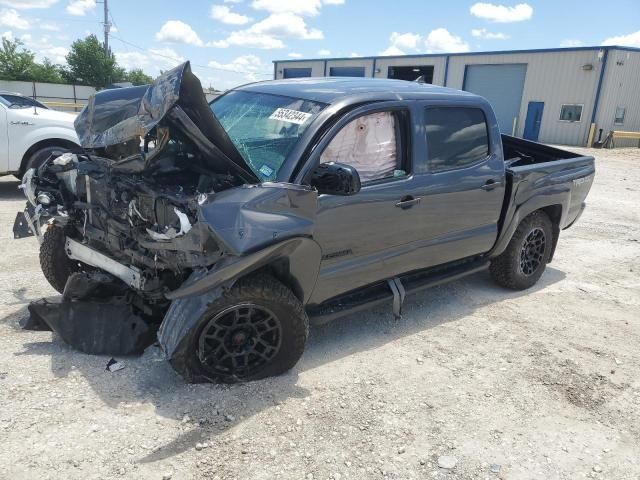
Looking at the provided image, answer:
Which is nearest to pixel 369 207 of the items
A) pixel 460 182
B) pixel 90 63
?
pixel 460 182

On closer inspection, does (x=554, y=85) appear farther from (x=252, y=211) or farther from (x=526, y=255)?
(x=252, y=211)

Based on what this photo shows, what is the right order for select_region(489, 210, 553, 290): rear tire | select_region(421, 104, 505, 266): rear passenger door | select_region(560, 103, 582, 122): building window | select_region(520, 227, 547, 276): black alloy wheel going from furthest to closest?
select_region(560, 103, 582, 122): building window < select_region(520, 227, 547, 276): black alloy wheel < select_region(489, 210, 553, 290): rear tire < select_region(421, 104, 505, 266): rear passenger door

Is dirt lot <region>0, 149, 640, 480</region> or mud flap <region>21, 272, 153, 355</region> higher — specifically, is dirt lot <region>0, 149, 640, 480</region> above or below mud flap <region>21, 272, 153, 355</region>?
below

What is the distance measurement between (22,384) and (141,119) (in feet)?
5.74

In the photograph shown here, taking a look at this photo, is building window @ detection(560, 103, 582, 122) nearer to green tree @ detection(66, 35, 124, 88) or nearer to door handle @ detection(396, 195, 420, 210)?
door handle @ detection(396, 195, 420, 210)

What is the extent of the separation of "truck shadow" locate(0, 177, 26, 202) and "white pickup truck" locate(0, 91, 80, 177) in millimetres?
403

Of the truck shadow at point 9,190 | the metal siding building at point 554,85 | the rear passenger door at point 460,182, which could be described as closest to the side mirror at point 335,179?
the rear passenger door at point 460,182

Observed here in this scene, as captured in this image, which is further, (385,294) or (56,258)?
(56,258)

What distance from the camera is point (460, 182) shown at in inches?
168

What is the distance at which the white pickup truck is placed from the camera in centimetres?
797

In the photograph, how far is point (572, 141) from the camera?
26.4 meters

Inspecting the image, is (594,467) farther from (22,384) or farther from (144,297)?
(22,384)

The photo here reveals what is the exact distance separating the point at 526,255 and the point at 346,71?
3437cm

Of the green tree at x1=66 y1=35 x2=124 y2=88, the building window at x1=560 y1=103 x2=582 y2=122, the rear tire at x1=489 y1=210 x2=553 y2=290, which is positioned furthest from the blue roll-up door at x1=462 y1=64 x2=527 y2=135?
the green tree at x1=66 y1=35 x2=124 y2=88
